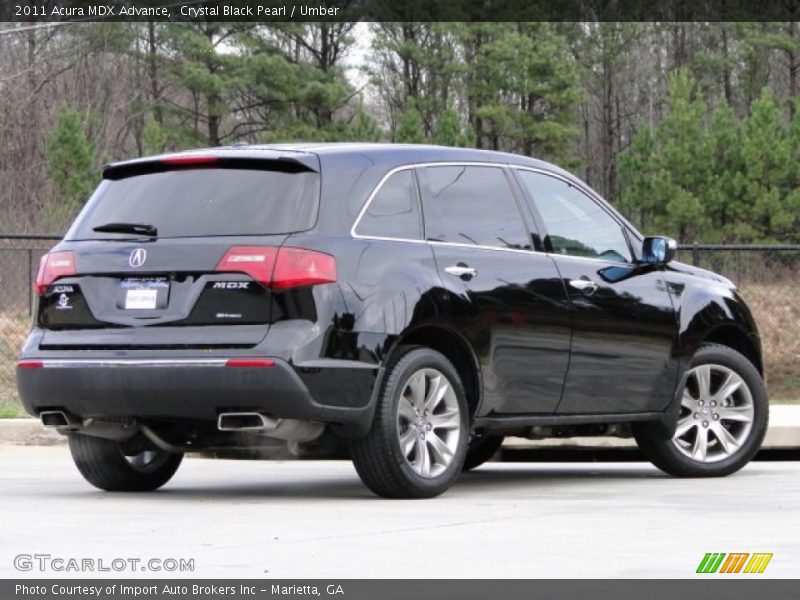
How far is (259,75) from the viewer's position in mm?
54844

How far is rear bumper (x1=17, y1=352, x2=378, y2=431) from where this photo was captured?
8.89 meters

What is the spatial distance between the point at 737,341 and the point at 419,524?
414cm

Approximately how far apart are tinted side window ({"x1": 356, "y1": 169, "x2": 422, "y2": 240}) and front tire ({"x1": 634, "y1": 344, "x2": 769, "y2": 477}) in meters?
2.37

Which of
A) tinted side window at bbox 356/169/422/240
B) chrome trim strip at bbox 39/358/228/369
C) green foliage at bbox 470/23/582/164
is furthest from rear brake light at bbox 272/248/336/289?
green foliage at bbox 470/23/582/164

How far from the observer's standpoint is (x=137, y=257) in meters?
9.38

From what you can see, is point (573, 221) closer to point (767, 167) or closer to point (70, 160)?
point (767, 167)

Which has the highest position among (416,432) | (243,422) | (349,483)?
(243,422)

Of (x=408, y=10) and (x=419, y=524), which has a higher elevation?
(x=408, y=10)

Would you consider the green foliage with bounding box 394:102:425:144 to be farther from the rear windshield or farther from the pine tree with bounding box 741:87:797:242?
the rear windshield

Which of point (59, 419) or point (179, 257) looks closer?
point (179, 257)

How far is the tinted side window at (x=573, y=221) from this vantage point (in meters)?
10.6

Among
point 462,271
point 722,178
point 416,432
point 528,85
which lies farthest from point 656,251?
point 528,85

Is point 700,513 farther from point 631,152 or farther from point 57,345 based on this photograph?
point 631,152
